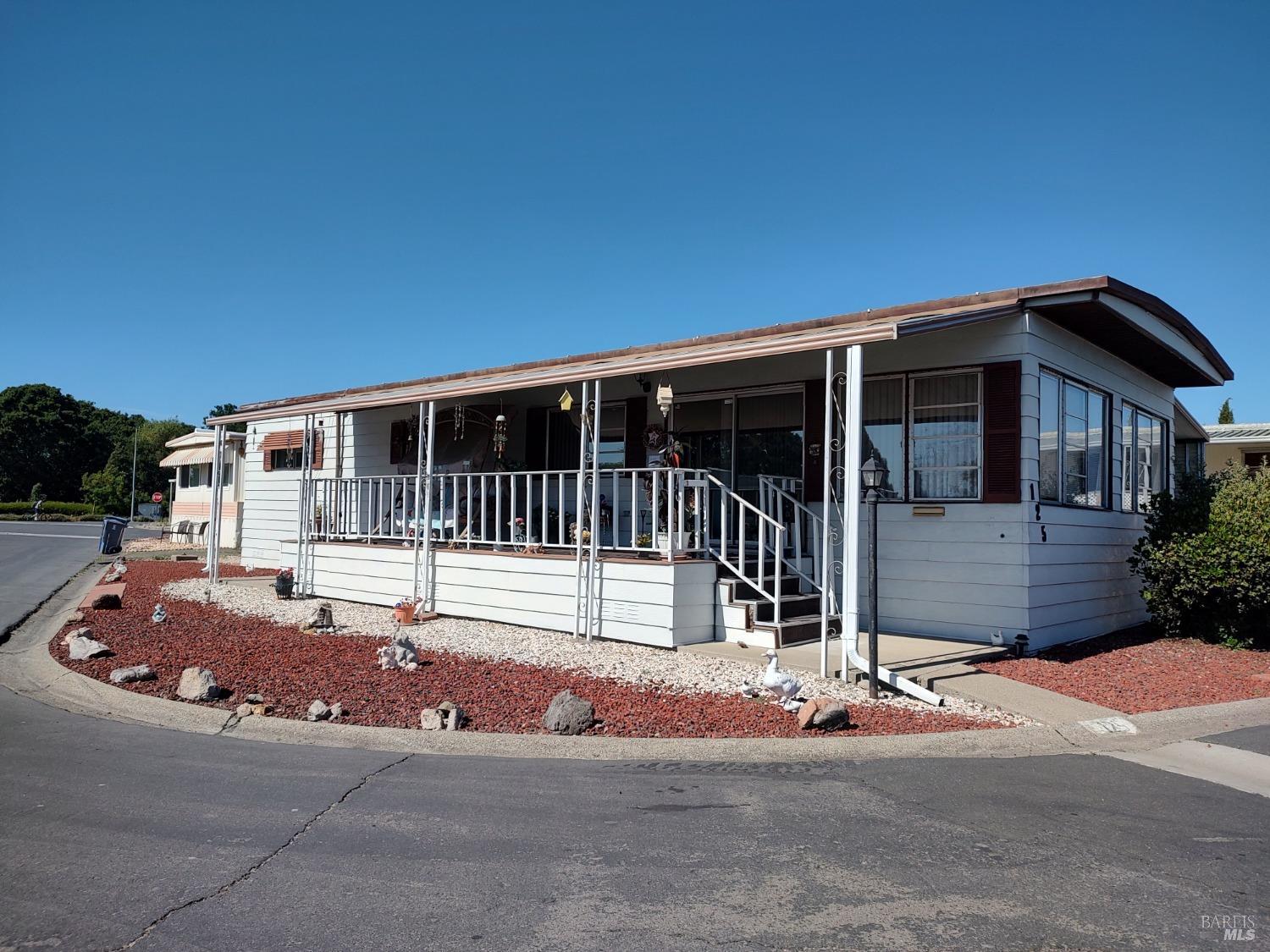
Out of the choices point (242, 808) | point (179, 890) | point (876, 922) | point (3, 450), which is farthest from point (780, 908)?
point (3, 450)

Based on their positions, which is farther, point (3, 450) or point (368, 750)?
point (3, 450)

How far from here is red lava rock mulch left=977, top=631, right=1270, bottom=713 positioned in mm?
7434

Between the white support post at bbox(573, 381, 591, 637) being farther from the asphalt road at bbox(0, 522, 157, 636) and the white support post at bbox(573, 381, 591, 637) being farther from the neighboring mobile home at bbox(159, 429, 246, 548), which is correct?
the neighboring mobile home at bbox(159, 429, 246, 548)

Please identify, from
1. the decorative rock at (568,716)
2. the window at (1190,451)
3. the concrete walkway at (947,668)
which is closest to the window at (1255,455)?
the window at (1190,451)

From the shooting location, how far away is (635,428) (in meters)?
12.4

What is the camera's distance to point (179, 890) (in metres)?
3.38

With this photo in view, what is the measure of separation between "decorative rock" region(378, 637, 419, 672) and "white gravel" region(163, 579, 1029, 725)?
2.64 ft

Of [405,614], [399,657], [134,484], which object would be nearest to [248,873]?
[399,657]

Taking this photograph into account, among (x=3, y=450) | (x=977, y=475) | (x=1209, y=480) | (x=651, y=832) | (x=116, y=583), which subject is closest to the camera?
(x=651, y=832)

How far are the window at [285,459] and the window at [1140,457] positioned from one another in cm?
1467

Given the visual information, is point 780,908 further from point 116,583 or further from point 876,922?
point 116,583

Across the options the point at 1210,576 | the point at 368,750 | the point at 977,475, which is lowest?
the point at 368,750

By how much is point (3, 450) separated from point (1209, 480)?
70.1 m

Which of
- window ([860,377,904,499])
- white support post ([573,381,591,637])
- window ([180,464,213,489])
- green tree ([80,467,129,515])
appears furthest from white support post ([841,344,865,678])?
green tree ([80,467,129,515])
